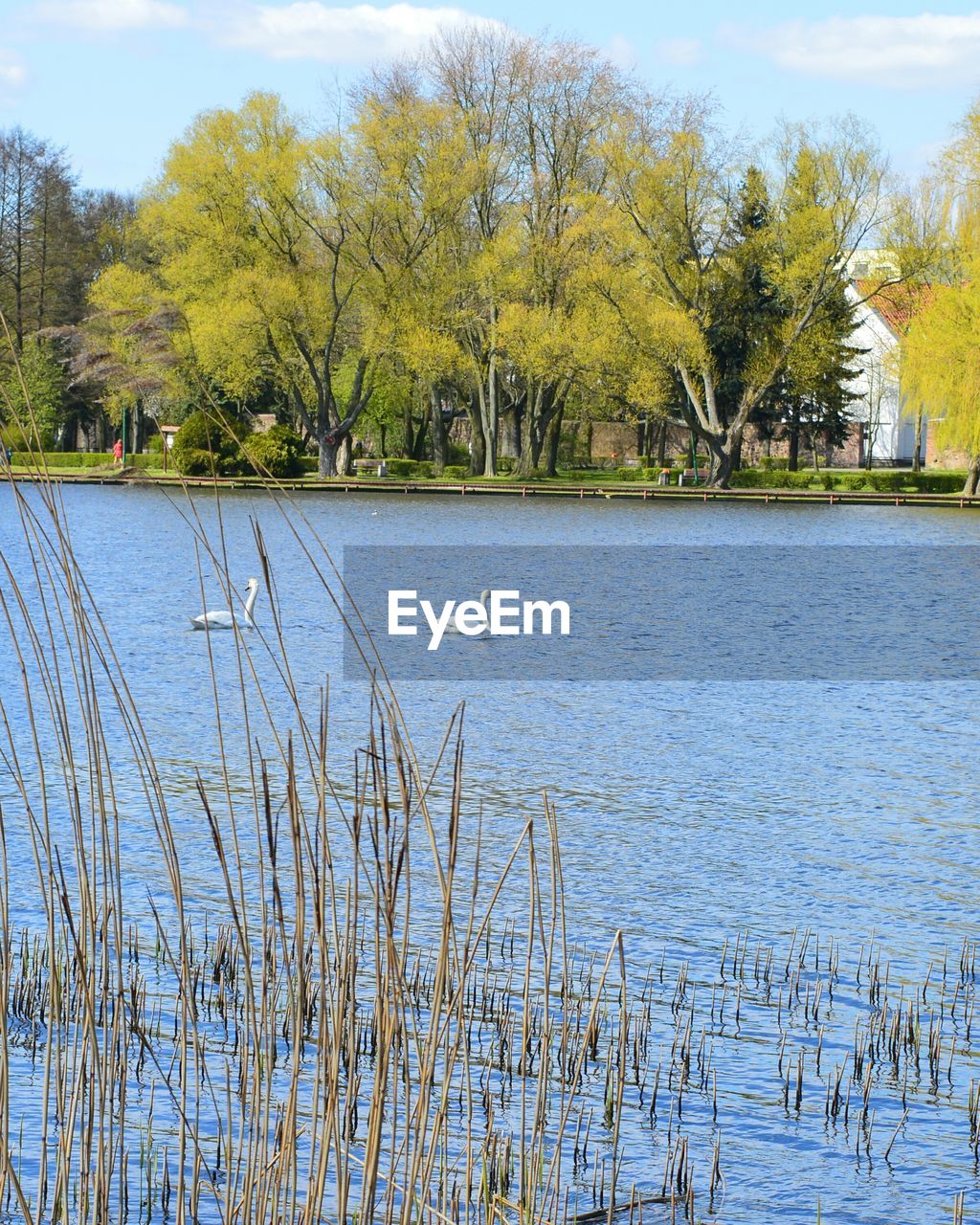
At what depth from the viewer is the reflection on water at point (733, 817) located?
611cm

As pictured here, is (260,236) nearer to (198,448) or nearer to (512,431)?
(198,448)

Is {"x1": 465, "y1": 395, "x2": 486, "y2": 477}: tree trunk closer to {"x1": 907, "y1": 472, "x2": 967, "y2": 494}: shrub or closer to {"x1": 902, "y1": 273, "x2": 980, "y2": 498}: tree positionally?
{"x1": 907, "y1": 472, "x2": 967, "y2": 494}: shrub

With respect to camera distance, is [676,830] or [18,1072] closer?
[18,1072]

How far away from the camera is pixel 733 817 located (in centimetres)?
1175

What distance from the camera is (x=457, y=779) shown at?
3607 millimetres

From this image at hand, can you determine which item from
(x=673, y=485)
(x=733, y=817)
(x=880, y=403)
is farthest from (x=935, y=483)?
(x=733, y=817)

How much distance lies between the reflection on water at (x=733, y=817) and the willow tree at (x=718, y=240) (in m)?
33.0

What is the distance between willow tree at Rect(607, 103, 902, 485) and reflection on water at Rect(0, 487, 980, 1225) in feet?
108

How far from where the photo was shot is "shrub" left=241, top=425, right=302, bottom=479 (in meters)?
53.8

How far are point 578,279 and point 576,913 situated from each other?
47.6m

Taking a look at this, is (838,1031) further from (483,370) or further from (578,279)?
(483,370)

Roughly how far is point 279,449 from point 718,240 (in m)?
16.8

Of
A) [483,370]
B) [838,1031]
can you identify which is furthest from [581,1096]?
[483,370]

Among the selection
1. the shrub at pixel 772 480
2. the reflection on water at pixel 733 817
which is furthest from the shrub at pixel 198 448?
the reflection on water at pixel 733 817
